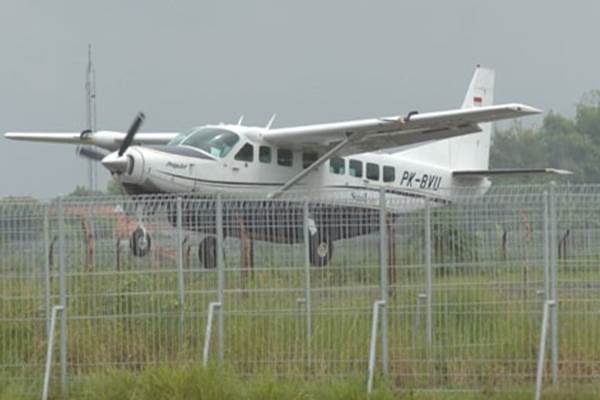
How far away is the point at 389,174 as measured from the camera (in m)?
34.5

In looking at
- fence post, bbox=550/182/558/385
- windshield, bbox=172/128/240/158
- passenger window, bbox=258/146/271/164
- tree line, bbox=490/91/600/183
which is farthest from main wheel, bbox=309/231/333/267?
tree line, bbox=490/91/600/183

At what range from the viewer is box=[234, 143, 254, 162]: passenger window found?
30.1m

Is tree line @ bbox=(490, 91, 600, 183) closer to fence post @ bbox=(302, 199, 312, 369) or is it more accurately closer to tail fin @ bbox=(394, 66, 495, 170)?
tail fin @ bbox=(394, 66, 495, 170)

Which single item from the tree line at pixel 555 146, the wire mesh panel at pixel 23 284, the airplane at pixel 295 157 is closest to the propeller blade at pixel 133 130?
the airplane at pixel 295 157

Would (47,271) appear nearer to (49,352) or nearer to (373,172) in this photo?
(49,352)

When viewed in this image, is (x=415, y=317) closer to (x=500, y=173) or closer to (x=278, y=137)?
(x=278, y=137)

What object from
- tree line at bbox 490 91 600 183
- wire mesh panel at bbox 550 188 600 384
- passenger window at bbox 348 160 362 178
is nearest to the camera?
wire mesh panel at bbox 550 188 600 384

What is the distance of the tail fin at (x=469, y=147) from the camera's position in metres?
39.5

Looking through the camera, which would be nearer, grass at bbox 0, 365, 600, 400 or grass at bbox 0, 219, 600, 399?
grass at bbox 0, 365, 600, 400

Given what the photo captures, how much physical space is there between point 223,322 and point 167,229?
1.17 metres

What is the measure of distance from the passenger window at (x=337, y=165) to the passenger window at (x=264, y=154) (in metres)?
2.12

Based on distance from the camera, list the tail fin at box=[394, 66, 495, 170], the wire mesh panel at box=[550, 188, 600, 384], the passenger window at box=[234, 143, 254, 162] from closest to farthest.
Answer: the wire mesh panel at box=[550, 188, 600, 384]
the passenger window at box=[234, 143, 254, 162]
the tail fin at box=[394, 66, 495, 170]

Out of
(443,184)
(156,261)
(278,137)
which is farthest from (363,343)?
(443,184)

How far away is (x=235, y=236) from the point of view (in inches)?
546
